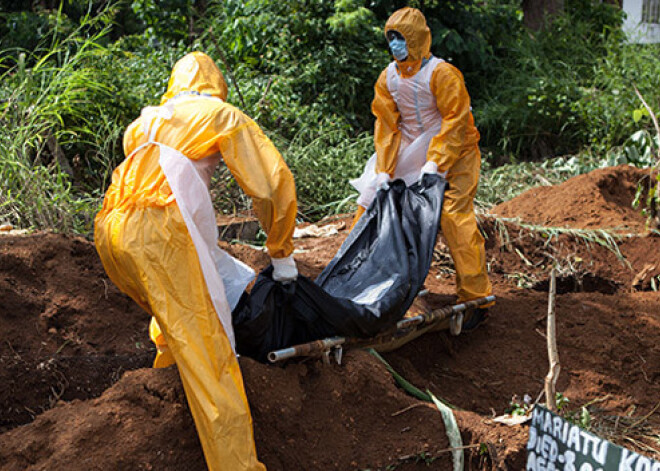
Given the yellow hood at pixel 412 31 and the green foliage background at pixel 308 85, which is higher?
the yellow hood at pixel 412 31

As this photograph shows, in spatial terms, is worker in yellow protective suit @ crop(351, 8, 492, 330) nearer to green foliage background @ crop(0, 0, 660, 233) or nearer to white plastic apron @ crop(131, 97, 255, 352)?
white plastic apron @ crop(131, 97, 255, 352)

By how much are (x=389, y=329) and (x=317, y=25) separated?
233 inches

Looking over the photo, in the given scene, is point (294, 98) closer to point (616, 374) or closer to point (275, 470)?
point (616, 374)

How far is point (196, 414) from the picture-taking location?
293cm

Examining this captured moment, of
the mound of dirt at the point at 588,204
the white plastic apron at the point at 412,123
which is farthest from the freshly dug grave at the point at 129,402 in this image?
the mound of dirt at the point at 588,204

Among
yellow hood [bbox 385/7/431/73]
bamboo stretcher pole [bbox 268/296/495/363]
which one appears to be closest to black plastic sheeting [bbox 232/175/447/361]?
bamboo stretcher pole [bbox 268/296/495/363]

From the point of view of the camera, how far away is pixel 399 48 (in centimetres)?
474

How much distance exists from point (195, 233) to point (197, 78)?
2.36 ft

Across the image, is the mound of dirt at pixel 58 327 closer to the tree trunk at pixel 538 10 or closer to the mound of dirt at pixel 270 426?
the mound of dirt at pixel 270 426

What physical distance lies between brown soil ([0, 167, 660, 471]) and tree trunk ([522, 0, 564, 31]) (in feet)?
24.9

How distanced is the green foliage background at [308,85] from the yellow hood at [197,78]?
92.0 inches

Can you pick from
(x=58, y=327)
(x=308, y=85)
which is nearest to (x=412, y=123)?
(x=58, y=327)

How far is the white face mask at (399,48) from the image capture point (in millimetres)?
4727

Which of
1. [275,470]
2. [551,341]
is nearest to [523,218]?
[551,341]
